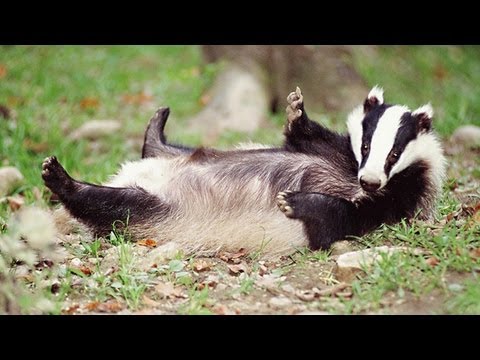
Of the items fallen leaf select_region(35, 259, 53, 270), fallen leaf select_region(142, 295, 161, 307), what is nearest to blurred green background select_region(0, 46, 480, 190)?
fallen leaf select_region(35, 259, 53, 270)

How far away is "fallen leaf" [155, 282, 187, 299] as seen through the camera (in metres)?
3.54

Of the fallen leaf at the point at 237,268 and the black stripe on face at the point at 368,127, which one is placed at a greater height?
the black stripe on face at the point at 368,127

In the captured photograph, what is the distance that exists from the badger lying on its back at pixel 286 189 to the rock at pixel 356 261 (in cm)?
29

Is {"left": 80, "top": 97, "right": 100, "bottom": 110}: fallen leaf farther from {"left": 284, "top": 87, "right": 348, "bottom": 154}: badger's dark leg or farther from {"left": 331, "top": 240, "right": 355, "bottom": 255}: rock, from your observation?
{"left": 331, "top": 240, "right": 355, "bottom": 255}: rock

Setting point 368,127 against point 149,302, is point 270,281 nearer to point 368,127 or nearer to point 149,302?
point 149,302

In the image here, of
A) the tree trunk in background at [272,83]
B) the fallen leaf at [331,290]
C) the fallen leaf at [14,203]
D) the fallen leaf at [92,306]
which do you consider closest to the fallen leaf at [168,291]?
the fallen leaf at [92,306]

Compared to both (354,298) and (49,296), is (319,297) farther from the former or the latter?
(49,296)

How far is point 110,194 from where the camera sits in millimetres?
4246

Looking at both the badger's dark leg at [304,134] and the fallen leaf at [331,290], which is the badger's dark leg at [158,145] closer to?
the badger's dark leg at [304,134]

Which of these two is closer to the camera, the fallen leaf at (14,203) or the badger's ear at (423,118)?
the badger's ear at (423,118)

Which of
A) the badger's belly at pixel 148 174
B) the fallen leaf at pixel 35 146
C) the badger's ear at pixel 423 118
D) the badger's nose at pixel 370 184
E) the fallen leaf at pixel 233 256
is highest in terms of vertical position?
the fallen leaf at pixel 35 146

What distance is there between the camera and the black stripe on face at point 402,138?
3.96m

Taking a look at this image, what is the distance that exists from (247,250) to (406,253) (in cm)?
105

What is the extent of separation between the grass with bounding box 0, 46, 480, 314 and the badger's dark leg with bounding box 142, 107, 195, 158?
857 mm
